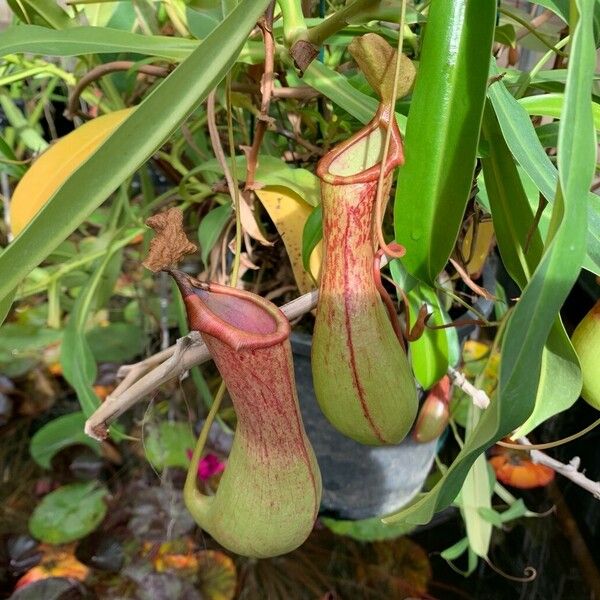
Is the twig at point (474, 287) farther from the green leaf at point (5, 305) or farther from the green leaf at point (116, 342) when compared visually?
the green leaf at point (116, 342)

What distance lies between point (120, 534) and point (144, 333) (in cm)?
34

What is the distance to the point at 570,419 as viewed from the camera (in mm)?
1047

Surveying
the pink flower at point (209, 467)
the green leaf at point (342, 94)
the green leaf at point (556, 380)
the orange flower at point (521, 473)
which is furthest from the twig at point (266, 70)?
the orange flower at point (521, 473)

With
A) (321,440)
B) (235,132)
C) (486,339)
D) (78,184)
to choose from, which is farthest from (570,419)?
(78,184)

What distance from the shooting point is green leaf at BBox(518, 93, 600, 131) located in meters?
0.43

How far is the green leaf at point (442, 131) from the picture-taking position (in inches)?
12.4

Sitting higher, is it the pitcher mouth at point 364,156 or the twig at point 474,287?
the pitcher mouth at point 364,156

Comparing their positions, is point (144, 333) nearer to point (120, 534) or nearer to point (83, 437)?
point (83, 437)

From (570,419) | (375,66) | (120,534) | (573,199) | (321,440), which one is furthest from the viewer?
(570,419)

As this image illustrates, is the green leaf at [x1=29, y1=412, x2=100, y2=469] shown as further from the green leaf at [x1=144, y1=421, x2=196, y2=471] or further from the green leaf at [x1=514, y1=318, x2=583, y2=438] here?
the green leaf at [x1=514, y1=318, x2=583, y2=438]

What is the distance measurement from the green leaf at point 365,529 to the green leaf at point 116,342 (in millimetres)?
458

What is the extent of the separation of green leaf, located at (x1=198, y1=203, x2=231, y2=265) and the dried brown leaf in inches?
8.8

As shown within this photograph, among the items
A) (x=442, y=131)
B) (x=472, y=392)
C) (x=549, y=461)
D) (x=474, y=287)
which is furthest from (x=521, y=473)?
(x=442, y=131)

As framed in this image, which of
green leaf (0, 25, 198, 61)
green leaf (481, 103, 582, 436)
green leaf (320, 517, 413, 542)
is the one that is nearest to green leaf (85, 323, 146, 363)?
green leaf (320, 517, 413, 542)
